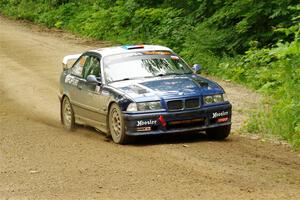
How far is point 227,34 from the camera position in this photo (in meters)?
22.6

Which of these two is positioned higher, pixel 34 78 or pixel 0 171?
pixel 0 171

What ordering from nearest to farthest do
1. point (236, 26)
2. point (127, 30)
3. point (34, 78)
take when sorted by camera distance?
point (236, 26)
point (34, 78)
point (127, 30)

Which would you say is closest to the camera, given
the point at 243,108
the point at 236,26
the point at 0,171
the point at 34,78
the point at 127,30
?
the point at 0,171

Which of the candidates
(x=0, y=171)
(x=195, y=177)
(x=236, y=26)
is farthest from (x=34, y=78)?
(x=195, y=177)

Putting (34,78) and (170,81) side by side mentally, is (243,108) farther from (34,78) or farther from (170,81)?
(34,78)

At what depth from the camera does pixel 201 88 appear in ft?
39.6

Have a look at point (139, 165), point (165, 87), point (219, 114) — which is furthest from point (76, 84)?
point (139, 165)

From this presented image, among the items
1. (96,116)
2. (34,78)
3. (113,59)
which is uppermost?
(113,59)

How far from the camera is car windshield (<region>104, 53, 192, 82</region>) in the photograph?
12.9m

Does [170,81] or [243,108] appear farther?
[243,108]

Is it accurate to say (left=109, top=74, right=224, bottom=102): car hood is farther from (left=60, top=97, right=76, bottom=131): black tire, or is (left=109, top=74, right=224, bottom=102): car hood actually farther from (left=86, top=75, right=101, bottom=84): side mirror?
(left=60, top=97, right=76, bottom=131): black tire

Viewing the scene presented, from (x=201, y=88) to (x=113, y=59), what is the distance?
2.05 meters

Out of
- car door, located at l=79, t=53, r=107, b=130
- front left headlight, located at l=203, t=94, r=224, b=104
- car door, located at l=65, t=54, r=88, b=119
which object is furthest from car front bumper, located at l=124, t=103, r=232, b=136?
car door, located at l=65, t=54, r=88, b=119

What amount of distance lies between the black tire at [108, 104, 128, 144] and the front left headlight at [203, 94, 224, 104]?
1.41 m
